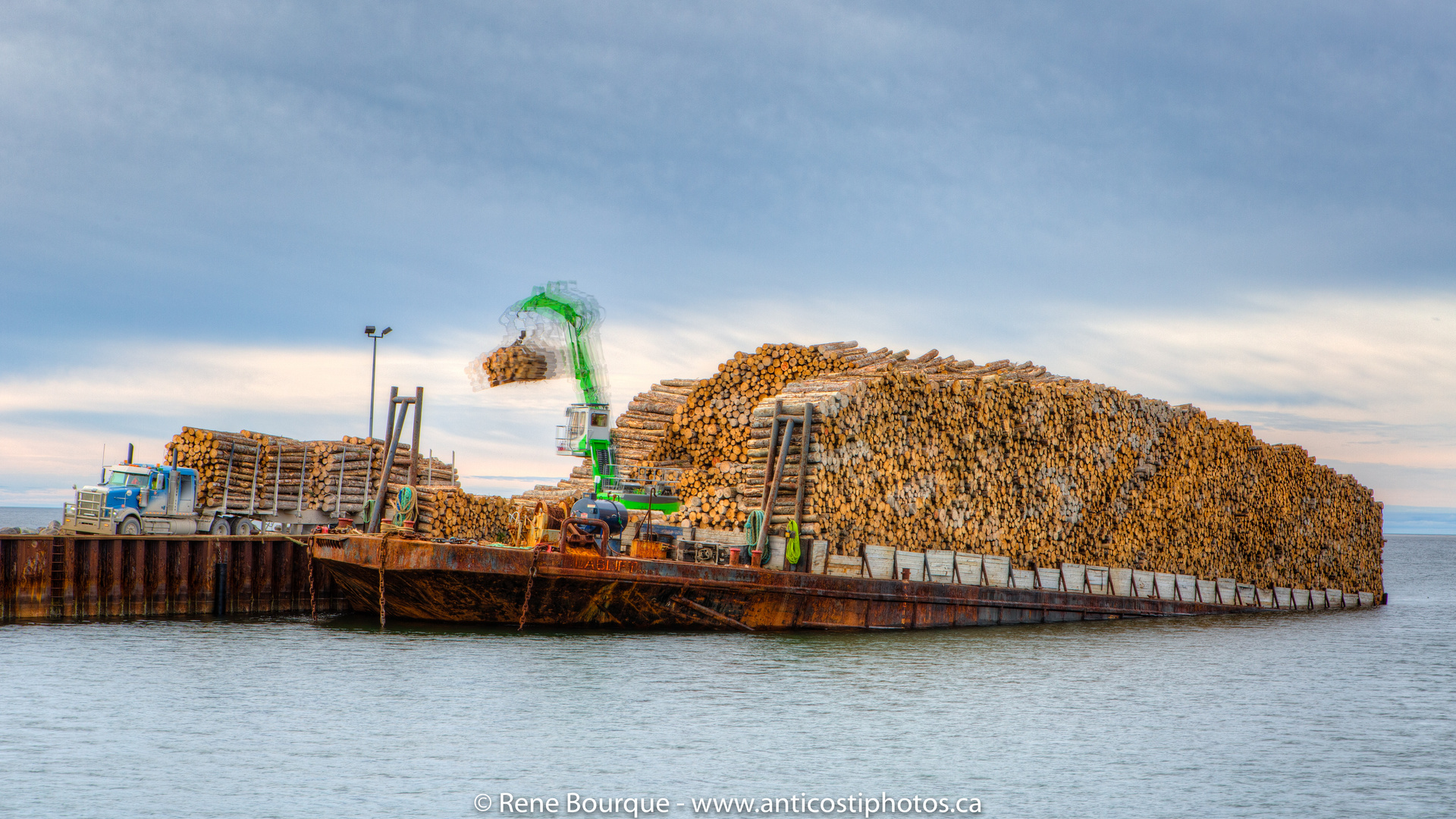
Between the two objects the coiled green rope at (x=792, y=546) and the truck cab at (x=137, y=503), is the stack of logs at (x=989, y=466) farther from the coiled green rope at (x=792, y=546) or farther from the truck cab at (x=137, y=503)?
the truck cab at (x=137, y=503)

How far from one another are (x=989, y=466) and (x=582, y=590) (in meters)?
12.6

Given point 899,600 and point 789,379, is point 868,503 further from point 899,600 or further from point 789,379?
point 789,379

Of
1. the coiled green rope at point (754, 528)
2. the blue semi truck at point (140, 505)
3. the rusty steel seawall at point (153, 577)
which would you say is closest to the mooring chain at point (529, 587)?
the rusty steel seawall at point (153, 577)

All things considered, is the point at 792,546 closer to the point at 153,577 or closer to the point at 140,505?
the point at 153,577

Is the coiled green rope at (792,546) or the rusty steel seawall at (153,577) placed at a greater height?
the coiled green rope at (792,546)

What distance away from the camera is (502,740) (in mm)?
14039

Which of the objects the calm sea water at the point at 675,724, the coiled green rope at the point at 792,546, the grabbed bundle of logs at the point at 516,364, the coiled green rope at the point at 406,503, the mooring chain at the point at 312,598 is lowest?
the calm sea water at the point at 675,724

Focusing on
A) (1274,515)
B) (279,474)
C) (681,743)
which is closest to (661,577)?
(681,743)

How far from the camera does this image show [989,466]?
30797 millimetres

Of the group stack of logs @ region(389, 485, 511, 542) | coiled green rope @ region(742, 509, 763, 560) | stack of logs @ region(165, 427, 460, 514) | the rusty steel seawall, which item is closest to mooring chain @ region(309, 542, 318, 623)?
the rusty steel seawall

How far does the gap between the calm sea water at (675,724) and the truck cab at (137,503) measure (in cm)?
616

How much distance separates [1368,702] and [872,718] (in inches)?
354

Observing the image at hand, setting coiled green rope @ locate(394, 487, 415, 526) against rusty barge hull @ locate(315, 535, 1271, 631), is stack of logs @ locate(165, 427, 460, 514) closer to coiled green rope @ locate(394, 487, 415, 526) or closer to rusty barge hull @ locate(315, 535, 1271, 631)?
coiled green rope @ locate(394, 487, 415, 526)

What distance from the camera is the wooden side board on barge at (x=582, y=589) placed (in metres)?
Answer: 21.5
